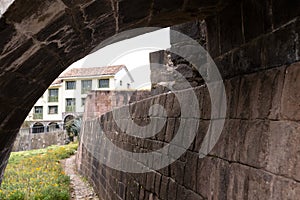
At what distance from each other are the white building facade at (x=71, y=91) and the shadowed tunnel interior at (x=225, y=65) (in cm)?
3236

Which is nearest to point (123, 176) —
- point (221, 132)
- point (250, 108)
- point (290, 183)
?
point (221, 132)

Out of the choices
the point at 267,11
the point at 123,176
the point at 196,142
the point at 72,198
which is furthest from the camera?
the point at 72,198

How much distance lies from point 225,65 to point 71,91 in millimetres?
38520

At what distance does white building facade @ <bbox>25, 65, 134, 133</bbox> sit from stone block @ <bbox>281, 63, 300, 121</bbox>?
33.3m

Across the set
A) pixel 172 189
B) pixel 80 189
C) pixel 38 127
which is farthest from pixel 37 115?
pixel 172 189

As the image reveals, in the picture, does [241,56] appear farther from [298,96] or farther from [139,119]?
[139,119]

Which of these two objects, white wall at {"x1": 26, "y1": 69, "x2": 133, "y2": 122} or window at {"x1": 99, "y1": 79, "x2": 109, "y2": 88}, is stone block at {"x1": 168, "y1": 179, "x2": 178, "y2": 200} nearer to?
white wall at {"x1": 26, "y1": 69, "x2": 133, "y2": 122}

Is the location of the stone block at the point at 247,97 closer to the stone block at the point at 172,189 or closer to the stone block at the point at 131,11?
the stone block at the point at 131,11

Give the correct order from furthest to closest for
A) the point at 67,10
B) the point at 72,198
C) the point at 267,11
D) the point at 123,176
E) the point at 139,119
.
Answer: the point at 72,198 < the point at 123,176 < the point at 139,119 < the point at 267,11 < the point at 67,10

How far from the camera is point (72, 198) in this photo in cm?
866

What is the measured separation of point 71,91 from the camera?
1574 inches

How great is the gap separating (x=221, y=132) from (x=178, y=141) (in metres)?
0.96

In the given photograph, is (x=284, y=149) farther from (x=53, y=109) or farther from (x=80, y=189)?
(x=53, y=109)

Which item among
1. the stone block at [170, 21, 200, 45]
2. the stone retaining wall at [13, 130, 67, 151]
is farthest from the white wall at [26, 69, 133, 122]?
the stone block at [170, 21, 200, 45]
